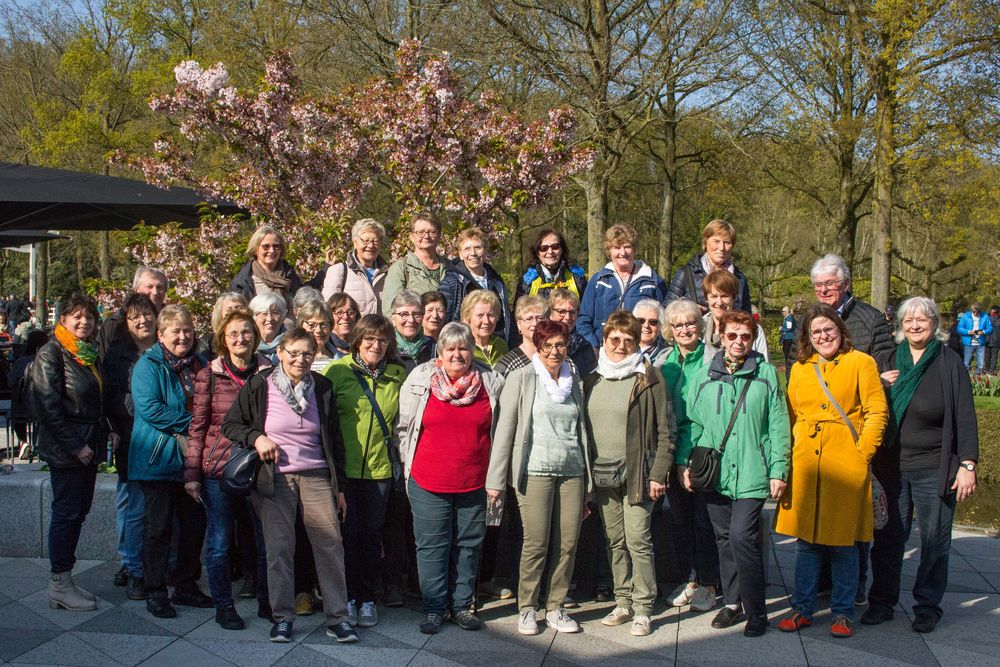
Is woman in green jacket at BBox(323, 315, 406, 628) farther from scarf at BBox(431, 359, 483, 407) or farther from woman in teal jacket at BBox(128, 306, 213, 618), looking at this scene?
woman in teal jacket at BBox(128, 306, 213, 618)

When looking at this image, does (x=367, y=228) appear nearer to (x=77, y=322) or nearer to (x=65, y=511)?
(x=77, y=322)

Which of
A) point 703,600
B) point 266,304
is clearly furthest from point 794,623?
point 266,304

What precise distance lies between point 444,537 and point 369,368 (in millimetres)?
1011

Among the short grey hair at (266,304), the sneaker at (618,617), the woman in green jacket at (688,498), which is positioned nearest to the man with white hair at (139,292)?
the short grey hair at (266,304)

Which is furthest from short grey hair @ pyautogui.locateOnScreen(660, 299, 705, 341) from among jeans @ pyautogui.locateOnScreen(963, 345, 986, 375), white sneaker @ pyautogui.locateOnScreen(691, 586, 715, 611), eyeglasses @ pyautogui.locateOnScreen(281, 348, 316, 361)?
jeans @ pyautogui.locateOnScreen(963, 345, 986, 375)

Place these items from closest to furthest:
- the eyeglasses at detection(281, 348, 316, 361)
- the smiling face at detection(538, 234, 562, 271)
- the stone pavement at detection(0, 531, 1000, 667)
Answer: the stone pavement at detection(0, 531, 1000, 667), the eyeglasses at detection(281, 348, 316, 361), the smiling face at detection(538, 234, 562, 271)

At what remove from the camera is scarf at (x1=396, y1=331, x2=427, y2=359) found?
17.5ft

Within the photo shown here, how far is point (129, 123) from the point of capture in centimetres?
2573

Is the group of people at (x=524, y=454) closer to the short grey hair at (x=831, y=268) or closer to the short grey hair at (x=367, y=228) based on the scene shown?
the short grey hair at (x=831, y=268)

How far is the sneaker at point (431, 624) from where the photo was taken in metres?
4.84

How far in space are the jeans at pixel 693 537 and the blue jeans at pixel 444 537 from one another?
1.20m

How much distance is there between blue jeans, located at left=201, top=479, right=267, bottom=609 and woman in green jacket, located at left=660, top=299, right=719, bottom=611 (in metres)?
2.40

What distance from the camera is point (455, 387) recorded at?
15.6 ft

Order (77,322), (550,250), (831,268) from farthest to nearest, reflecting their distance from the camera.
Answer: (550,250) → (831,268) → (77,322)
